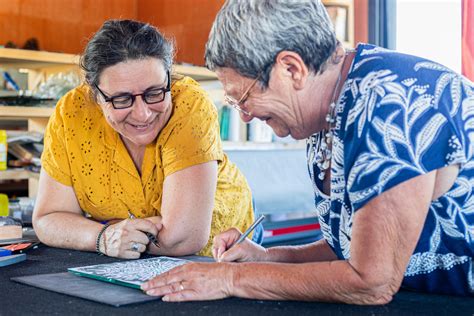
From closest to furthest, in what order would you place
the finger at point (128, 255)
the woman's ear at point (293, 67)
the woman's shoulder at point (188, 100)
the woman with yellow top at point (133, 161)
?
the woman's ear at point (293, 67), the finger at point (128, 255), the woman with yellow top at point (133, 161), the woman's shoulder at point (188, 100)

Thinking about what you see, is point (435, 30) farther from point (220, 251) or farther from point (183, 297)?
point (183, 297)

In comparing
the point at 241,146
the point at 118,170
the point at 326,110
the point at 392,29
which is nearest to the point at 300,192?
the point at 241,146

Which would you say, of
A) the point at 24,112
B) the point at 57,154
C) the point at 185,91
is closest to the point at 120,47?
the point at 185,91

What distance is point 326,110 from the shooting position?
1415mm

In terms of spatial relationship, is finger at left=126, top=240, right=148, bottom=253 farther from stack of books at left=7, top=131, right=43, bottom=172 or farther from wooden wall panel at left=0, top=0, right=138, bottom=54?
wooden wall panel at left=0, top=0, right=138, bottom=54

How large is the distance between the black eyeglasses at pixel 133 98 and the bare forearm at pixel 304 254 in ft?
2.03

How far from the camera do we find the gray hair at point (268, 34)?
1296 millimetres

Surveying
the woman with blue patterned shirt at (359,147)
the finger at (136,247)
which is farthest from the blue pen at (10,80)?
the woman with blue patterned shirt at (359,147)

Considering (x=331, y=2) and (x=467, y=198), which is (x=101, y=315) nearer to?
(x=467, y=198)

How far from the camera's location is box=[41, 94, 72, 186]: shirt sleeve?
2246 mm

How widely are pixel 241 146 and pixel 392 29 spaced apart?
132 centimetres

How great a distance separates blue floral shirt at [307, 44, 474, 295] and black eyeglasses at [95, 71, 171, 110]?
2.68 feet

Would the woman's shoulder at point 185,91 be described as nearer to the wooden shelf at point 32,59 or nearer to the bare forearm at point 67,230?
the bare forearm at point 67,230

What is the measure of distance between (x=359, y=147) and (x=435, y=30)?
3143 millimetres
